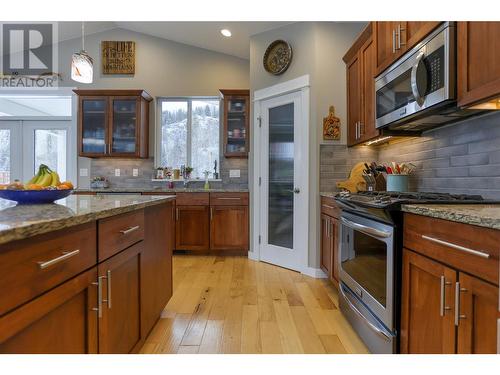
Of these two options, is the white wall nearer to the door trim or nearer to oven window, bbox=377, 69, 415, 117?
the door trim

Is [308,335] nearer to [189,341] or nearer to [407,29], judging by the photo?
[189,341]

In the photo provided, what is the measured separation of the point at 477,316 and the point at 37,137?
590cm

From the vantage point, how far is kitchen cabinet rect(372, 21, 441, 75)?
5.67 feet

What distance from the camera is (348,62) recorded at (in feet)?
Answer: 9.93

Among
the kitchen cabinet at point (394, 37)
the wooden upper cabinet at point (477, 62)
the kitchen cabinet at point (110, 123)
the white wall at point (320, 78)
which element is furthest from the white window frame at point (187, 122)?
the wooden upper cabinet at point (477, 62)

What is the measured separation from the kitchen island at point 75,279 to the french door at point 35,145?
13.1 feet

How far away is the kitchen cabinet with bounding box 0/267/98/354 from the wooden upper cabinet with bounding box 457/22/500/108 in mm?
1791

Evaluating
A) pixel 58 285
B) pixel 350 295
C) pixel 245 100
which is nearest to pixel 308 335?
pixel 350 295

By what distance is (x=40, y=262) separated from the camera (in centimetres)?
80

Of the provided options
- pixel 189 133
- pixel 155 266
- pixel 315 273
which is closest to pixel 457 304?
pixel 155 266

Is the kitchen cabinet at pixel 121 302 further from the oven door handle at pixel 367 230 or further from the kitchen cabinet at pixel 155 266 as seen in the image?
the oven door handle at pixel 367 230

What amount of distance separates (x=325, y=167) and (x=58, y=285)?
2.72 metres

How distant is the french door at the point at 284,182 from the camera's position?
325 cm

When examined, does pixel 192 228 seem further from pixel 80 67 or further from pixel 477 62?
pixel 477 62
